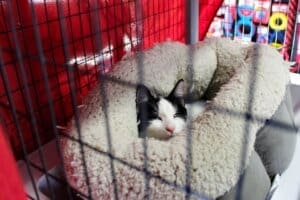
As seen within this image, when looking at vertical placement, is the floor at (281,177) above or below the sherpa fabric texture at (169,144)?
below

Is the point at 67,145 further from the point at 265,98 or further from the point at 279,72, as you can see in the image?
the point at 279,72

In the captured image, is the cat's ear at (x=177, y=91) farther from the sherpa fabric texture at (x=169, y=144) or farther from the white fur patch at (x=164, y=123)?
the sherpa fabric texture at (x=169, y=144)

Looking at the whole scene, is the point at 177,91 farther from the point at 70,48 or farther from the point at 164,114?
the point at 70,48

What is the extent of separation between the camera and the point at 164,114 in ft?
4.05

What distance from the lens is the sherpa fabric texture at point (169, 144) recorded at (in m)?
0.76

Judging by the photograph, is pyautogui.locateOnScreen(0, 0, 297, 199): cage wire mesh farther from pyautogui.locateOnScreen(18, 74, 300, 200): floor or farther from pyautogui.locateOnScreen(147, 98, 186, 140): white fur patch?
pyautogui.locateOnScreen(147, 98, 186, 140): white fur patch

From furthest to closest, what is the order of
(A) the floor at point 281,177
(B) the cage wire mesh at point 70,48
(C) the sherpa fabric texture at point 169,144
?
(A) the floor at point 281,177 < (B) the cage wire mesh at point 70,48 < (C) the sherpa fabric texture at point 169,144

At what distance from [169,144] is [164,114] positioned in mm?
397

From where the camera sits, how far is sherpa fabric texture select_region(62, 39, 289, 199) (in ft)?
2.51

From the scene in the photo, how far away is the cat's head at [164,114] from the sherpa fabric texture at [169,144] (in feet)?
0.37

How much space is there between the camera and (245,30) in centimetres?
194

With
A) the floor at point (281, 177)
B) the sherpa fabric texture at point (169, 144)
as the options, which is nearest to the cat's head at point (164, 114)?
the sherpa fabric texture at point (169, 144)

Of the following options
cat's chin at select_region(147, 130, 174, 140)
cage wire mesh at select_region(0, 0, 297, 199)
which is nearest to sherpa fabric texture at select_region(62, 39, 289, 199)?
cage wire mesh at select_region(0, 0, 297, 199)

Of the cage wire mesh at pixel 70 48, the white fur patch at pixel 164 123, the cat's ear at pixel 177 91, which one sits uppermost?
the cage wire mesh at pixel 70 48
